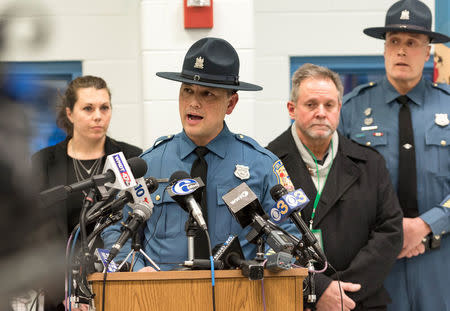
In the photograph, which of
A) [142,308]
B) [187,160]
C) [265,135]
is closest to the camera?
[142,308]

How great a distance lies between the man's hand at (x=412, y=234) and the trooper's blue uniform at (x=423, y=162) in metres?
0.03

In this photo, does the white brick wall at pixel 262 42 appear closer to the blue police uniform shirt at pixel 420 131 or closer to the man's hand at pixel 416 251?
the blue police uniform shirt at pixel 420 131

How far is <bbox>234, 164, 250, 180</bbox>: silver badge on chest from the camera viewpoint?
235cm

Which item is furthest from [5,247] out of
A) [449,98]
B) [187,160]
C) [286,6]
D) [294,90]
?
[286,6]

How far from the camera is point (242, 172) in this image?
2369 millimetres

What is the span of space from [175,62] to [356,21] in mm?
1754

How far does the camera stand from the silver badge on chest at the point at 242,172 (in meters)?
2.35

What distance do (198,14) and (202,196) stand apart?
1920 mm

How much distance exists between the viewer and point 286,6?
16.2 ft

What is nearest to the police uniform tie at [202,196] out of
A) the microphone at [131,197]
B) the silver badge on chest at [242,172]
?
the silver badge on chest at [242,172]

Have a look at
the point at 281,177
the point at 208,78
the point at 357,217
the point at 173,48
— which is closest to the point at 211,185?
the point at 281,177

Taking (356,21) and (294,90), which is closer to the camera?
→ (294,90)

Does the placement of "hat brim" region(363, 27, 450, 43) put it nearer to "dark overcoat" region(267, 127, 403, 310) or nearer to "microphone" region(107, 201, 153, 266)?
"dark overcoat" region(267, 127, 403, 310)

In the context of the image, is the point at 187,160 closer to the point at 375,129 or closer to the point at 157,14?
the point at 375,129
